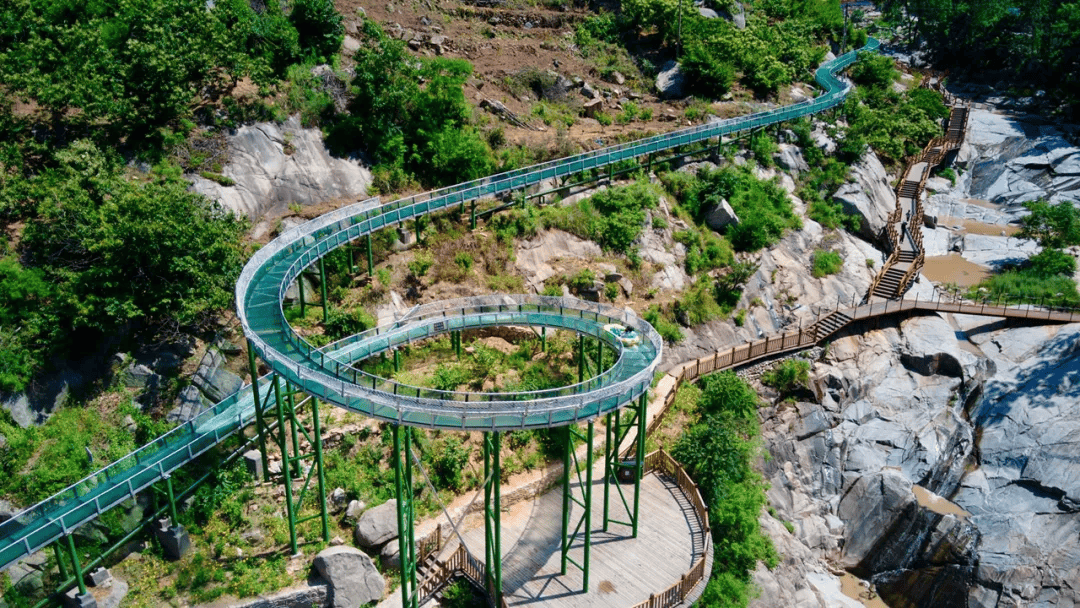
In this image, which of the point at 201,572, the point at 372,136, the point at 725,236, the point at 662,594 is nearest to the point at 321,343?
the point at 201,572

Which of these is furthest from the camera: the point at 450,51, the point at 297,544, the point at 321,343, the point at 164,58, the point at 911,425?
the point at 450,51

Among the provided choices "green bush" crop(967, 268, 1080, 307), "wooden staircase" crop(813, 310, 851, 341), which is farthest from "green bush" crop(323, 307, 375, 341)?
"green bush" crop(967, 268, 1080, 307)

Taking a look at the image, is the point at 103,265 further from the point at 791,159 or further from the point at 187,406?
the point at 791,159

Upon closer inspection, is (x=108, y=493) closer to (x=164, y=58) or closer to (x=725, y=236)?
(x=164, y=58)

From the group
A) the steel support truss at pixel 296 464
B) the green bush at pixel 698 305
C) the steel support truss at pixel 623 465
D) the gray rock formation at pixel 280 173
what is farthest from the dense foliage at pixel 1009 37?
the steel support truss at pixel 296 464

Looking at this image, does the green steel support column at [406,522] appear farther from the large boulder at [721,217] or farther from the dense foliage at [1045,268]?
the dense foliage at [1045,268]

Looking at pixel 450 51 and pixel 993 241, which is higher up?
pixel 450 51

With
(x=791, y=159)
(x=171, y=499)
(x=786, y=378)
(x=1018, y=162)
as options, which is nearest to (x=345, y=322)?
(x=171, y=499)
